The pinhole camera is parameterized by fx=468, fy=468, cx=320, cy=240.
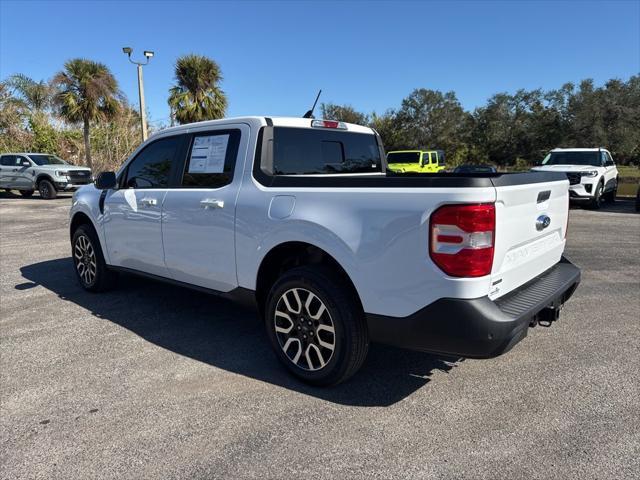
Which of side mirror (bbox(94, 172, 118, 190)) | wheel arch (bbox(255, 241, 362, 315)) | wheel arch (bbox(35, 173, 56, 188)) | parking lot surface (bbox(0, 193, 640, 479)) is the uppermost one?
side mirror (bbox(94, 172, 118, 190))

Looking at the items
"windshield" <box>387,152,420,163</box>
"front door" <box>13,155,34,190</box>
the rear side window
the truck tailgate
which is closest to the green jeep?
"windshield" <box>387,152,420,163</box>

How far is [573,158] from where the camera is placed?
14.8 m

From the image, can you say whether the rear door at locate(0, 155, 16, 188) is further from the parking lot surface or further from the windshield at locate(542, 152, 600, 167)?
the windshield at locate(542, 152, 600, 167)

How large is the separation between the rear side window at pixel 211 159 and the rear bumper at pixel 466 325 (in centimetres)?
168

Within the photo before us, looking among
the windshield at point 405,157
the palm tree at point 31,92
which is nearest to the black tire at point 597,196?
the windshield at point 405,157

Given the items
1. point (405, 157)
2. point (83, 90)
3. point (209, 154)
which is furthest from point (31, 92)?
point (209, 154)

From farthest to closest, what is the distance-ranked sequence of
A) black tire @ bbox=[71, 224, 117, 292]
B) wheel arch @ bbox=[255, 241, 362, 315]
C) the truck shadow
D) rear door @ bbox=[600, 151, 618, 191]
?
rear door @ bbox=[600, 151, 618, 191] < black tire @ bbox=[71, 224, 117, 292] < the truck shadow < wheel arch @ bbox=[255, 241, 362, 315]

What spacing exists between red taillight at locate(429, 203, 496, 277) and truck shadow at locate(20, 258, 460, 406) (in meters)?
1.09

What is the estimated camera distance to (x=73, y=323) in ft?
14.8

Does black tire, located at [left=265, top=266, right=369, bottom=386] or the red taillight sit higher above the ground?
the red taillight

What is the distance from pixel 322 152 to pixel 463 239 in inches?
74.5

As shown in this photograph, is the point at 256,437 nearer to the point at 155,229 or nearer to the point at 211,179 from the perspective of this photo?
the point at 211,179

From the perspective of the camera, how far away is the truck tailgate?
2541 millimetres

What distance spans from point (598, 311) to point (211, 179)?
3930 mm
